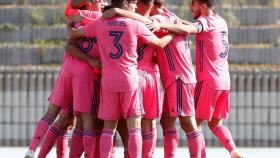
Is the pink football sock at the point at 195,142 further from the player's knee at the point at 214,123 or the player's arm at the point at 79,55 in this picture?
the player's arm at the point at 79,55

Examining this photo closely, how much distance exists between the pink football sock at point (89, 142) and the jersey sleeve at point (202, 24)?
1552 mm

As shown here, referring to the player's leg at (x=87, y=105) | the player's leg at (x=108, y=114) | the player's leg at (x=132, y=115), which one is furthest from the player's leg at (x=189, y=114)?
the player's leg at (x=87, y=105)

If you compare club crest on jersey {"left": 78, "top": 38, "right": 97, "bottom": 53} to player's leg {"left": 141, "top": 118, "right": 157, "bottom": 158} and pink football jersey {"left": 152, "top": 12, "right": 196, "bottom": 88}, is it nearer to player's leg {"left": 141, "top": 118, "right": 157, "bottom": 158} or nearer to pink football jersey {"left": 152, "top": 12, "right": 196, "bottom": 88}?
pink football jersey {"left": 152, "top": 12, "right": 196, "bottom": 88}

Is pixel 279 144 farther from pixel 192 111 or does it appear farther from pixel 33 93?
pixel 192 111

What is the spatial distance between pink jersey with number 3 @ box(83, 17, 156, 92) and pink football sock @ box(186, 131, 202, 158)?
928 mm

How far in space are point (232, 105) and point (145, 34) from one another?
5.20 meters

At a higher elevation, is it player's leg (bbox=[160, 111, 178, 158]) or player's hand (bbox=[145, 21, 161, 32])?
player's hand (bbox=[145, 21, 161, 32])

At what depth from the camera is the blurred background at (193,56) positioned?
1706cm

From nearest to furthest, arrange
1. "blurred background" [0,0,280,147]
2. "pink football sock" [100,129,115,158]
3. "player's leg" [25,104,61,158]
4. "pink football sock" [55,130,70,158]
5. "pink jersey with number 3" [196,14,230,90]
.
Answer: "pink football sock" [100,129,115,158] → "player's leg" [25,104,61,158] → "pink jersey with number 3" [196,14,230,90] → "pink football sock" [55,130,70,158] → "blurred background" [0,0,280,147]

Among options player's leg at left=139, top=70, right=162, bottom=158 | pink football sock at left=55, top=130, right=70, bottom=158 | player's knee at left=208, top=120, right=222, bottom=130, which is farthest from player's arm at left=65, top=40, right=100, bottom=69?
player's knee at left=208, top=120, right=222, bottom=130

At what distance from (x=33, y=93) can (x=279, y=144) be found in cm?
342

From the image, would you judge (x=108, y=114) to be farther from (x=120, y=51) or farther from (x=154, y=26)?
(x=154, y=26)

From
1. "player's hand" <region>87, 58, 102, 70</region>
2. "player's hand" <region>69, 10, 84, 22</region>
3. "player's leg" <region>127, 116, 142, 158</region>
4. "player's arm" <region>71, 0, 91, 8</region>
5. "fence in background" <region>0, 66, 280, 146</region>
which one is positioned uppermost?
"player's arm" <region>71, 0, 91, 8</region>

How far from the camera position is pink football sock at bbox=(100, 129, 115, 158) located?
12.1 m
